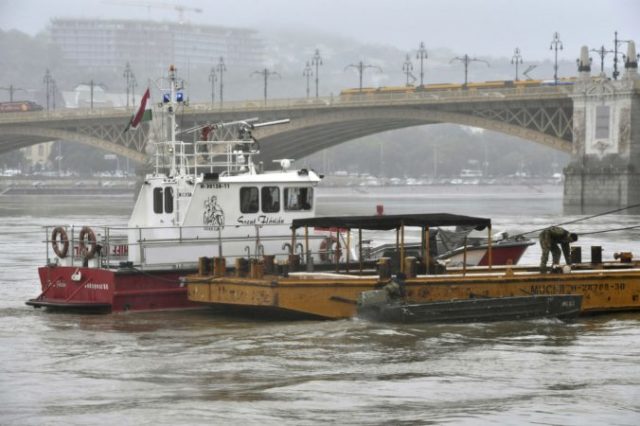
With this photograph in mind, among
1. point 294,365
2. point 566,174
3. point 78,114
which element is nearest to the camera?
point 294,365

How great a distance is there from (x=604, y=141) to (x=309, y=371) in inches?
2744

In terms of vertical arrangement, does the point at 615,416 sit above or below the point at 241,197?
below

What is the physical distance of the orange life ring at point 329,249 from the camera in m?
30.1

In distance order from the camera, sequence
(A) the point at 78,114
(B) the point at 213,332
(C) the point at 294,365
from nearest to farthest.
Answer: (C) the point at 294,365 < (B) the point at 213,332 < (A) the point at 78,114

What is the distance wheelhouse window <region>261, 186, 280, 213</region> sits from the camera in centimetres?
3053

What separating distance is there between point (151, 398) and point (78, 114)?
4122 inches

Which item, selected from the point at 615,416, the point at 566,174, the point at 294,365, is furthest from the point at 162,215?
the point at 566,174

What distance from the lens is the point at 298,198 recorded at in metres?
30.9

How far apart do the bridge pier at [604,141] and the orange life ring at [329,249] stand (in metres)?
58.3

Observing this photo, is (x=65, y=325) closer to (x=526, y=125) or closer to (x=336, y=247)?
(x=336, y=247)

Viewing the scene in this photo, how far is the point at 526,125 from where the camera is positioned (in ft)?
306

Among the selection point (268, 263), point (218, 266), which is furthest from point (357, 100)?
point (218, 266)

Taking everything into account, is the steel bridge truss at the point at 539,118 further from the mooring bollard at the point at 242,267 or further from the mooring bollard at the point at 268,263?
the mooring bollard at the point at 242,267

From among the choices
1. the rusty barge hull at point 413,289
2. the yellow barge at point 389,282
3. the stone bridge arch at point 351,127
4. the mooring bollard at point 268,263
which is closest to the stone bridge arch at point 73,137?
the stone bridge arch at point 351,127
